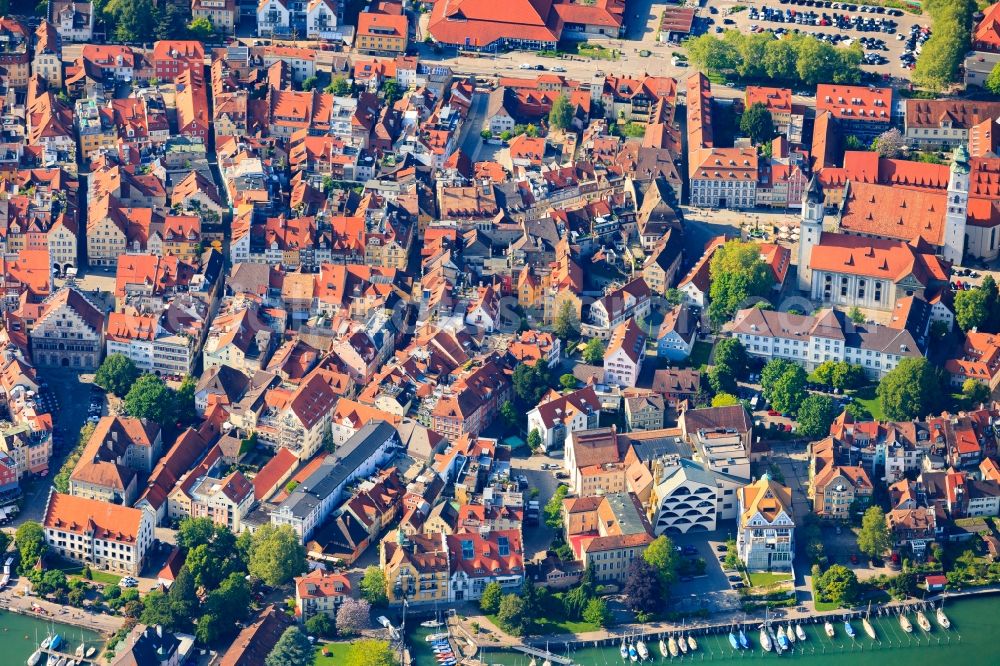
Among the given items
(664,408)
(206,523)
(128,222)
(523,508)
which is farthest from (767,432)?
(128,222)

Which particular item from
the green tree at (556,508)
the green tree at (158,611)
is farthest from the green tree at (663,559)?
the green tree at (158,611)


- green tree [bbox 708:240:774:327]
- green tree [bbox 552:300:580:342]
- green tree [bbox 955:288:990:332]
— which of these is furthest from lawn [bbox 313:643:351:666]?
green tree [bbox 955:288:990:332]

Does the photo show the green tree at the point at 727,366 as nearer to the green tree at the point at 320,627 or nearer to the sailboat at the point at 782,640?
the sailboat at the point at 782,640

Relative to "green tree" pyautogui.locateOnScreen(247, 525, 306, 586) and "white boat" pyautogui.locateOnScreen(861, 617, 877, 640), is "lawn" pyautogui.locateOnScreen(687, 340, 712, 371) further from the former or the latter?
"green tree" pyautogui.locateOnScreen(247, 525, 306, 586)

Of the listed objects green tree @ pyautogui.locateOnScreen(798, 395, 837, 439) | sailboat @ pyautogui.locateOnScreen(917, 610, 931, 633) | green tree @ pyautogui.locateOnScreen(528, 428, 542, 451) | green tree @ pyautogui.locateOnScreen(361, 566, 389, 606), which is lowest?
sailboat @ pyautogui.locateOnScreen(917, 610, 931, 633)

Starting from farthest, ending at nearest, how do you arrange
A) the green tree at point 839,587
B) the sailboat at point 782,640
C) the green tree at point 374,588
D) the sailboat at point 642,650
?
the green tree at point 839,587
the green tree at point 374,588
the sailboat at point 782,640
the sailboat at point 642,650

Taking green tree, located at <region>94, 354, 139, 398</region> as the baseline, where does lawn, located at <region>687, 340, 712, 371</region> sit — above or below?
above
